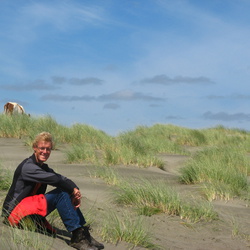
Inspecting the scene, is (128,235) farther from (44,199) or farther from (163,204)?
(163,204)

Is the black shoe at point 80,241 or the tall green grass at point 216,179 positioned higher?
the tall green grass at point 216,179

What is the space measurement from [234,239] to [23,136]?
826 cm

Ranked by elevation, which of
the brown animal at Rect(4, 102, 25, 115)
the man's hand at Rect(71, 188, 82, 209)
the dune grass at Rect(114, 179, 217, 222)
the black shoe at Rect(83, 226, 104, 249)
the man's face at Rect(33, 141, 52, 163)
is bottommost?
the black shoe at Rect(83, 226, 104, 249)

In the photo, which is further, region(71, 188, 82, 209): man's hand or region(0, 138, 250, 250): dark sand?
region(0, 138, 250, 250): dark sand

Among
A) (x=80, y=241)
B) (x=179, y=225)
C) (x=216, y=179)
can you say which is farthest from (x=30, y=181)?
(x=216, y=179)

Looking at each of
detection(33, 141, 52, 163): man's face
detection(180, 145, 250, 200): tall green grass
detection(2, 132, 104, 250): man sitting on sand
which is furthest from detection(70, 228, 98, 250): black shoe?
detection(180, 145, 250, 200): tall green grass

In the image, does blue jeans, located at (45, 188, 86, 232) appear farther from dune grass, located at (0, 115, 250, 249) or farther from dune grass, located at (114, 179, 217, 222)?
dune grass, located at (114, 179, 217, 222)

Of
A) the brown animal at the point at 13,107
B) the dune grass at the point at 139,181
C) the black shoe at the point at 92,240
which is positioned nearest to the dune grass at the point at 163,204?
the dune grass at the point at 139,181

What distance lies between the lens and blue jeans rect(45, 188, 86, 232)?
4.68m

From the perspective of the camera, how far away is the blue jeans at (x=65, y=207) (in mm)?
4684

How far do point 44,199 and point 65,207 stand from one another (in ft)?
0.76

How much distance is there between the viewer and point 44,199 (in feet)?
15.6

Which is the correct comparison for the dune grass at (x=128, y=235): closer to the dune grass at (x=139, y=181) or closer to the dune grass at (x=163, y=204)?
the dune grass at (x=139, y=181)

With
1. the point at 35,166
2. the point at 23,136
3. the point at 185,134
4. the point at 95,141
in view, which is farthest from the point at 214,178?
the point at 185,134
